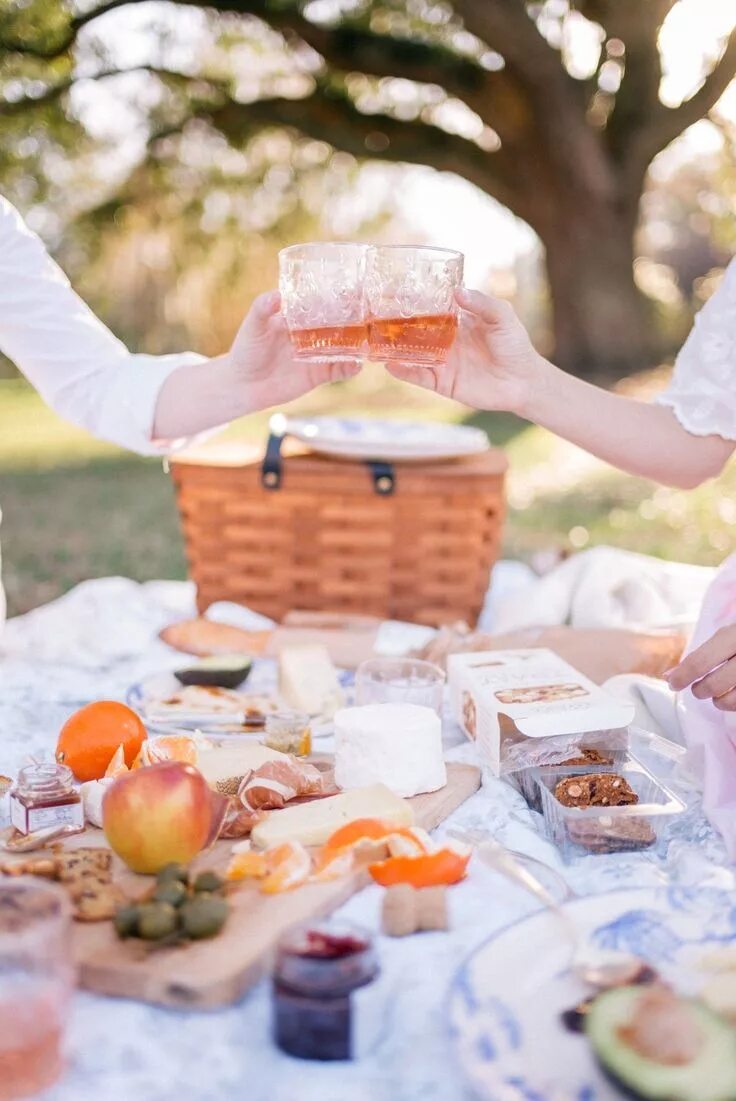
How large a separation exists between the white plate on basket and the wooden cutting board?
2.01 metres

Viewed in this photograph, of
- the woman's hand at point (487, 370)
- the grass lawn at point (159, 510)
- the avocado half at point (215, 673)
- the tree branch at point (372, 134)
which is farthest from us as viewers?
the tree branch at point (372, 134)

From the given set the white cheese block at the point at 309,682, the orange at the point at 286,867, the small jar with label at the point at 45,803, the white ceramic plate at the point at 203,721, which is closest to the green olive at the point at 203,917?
the orange at the point at 286,867

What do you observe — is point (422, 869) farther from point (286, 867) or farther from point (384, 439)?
point (384, 439)

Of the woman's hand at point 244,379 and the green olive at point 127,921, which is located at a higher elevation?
the woman's hand at point 244,379

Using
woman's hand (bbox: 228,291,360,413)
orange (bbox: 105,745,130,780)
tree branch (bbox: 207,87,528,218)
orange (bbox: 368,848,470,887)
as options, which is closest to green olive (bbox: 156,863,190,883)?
orange (bbox: 368,848,470,887)

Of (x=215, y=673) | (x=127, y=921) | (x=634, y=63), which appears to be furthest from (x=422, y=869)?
(x=634, y=63)

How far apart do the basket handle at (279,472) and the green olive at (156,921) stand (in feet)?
6.72

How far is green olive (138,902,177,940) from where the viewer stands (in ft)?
4.07

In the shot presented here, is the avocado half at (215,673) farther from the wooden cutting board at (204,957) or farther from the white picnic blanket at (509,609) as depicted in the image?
the wooden cutting board at (204,957)

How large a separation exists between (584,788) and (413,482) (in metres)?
Answer: 1.64

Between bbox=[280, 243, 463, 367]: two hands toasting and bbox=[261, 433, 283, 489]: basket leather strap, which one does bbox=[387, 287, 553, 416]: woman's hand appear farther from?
bbox=[261, 433, 283, 489]: basket leather strap

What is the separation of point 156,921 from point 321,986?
0.22 meters

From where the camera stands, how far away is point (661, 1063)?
1.02m

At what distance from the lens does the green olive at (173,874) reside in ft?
4.31
